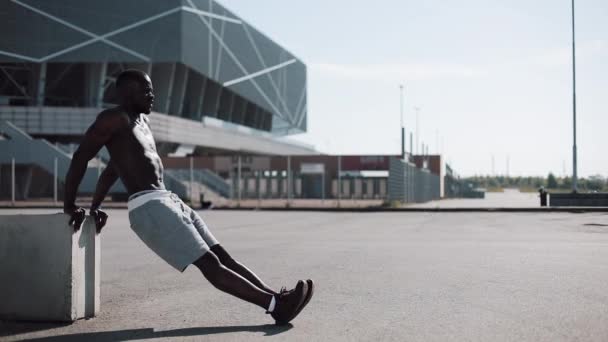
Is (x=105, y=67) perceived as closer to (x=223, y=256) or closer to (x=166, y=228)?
(x=223, y=256)

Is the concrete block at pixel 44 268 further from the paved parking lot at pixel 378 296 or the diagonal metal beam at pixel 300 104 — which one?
the diagonal metal beam at pixel 300 104

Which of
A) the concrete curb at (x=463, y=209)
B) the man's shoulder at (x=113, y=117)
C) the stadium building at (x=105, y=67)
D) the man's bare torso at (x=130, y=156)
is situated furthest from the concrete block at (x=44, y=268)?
the stadium building at (x=105, y=67)

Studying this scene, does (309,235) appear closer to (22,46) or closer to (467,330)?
(467,330)

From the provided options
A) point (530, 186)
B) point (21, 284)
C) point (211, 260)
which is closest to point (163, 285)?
point (21, 284)

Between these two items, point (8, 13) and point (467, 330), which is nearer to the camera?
point (467, 330)

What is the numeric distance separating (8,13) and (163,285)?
151ft

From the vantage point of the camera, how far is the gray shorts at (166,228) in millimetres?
4211

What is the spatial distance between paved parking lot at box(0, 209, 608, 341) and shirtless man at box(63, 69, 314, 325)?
0.86ft

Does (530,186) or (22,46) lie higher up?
(22,46)

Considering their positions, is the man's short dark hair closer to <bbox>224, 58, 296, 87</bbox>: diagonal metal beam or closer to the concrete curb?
the concrete curb

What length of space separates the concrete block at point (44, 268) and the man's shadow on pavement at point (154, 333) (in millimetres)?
434

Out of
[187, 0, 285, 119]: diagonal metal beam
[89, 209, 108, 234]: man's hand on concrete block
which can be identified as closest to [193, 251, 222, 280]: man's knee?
[89, 209, 108, 234]: man's hand on concrete block

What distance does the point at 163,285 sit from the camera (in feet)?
21.2

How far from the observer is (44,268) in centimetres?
459
